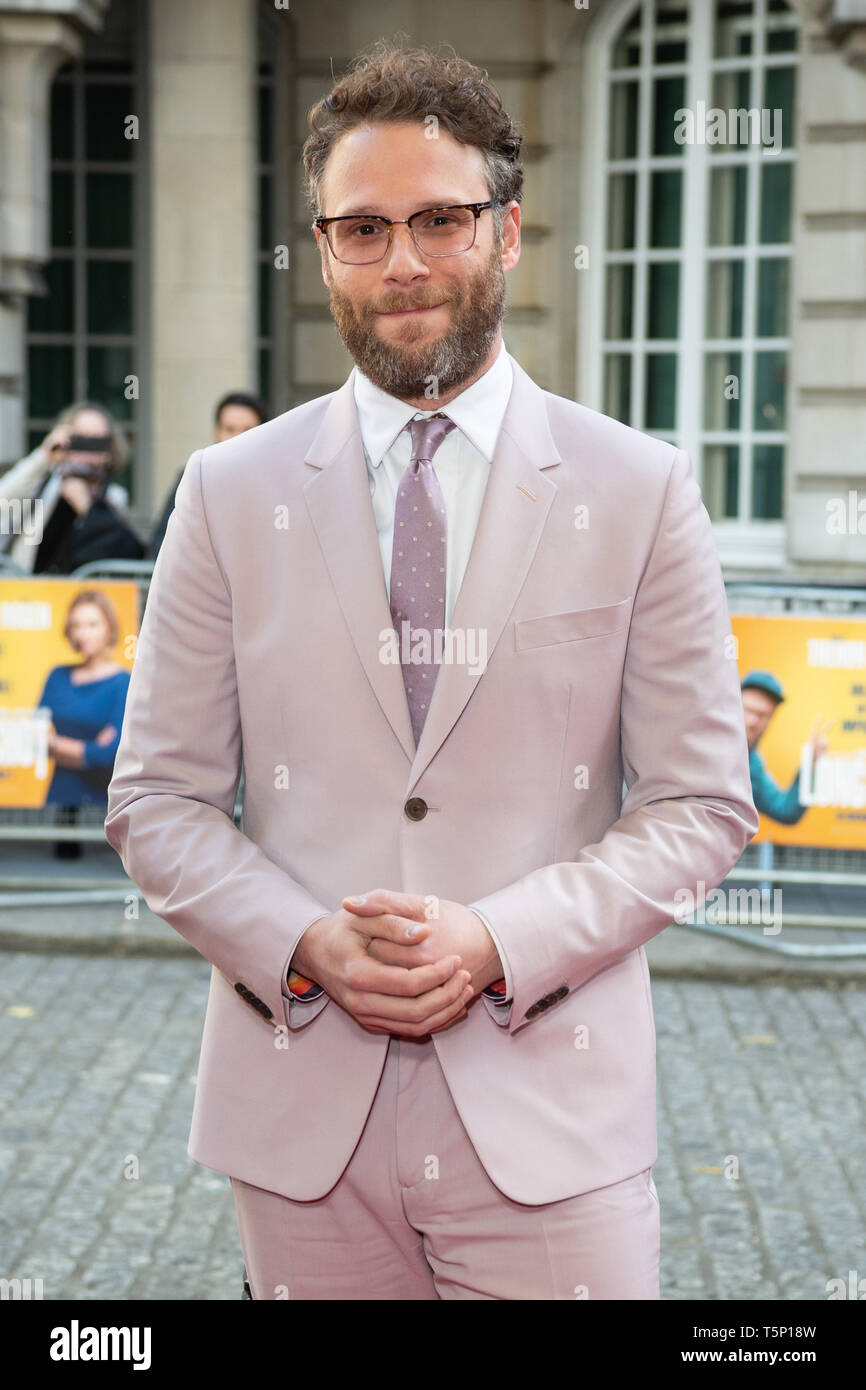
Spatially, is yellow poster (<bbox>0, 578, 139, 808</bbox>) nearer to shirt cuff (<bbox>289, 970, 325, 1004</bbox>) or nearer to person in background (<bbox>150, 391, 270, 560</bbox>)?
person in background (<bbox>150, 391, 270, 560</bbox>)

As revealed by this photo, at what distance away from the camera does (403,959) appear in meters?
2.12

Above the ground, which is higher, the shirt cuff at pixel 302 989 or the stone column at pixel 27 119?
the stone column at pixel 27 119

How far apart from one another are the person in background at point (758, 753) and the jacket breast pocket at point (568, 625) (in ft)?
16.9

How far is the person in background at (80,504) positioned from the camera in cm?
841

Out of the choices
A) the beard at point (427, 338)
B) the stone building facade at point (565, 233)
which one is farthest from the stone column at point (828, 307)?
the beard at point (427, 338)

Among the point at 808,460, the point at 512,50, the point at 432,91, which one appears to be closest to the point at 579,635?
the point at 432,91

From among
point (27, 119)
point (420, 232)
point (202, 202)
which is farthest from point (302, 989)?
point (202, 202)

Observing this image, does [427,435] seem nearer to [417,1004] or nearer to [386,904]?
[386,904]

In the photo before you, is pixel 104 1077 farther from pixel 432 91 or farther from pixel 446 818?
pixel 432 91

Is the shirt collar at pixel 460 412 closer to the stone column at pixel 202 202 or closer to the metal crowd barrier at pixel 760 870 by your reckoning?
the metal crowd barrier at pixel 760 870

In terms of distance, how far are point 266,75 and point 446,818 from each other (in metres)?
12.3

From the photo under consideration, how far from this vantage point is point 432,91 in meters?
2.22

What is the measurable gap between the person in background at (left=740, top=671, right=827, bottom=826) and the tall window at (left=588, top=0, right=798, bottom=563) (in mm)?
5509

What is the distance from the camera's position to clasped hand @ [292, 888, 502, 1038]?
2.11 metres
